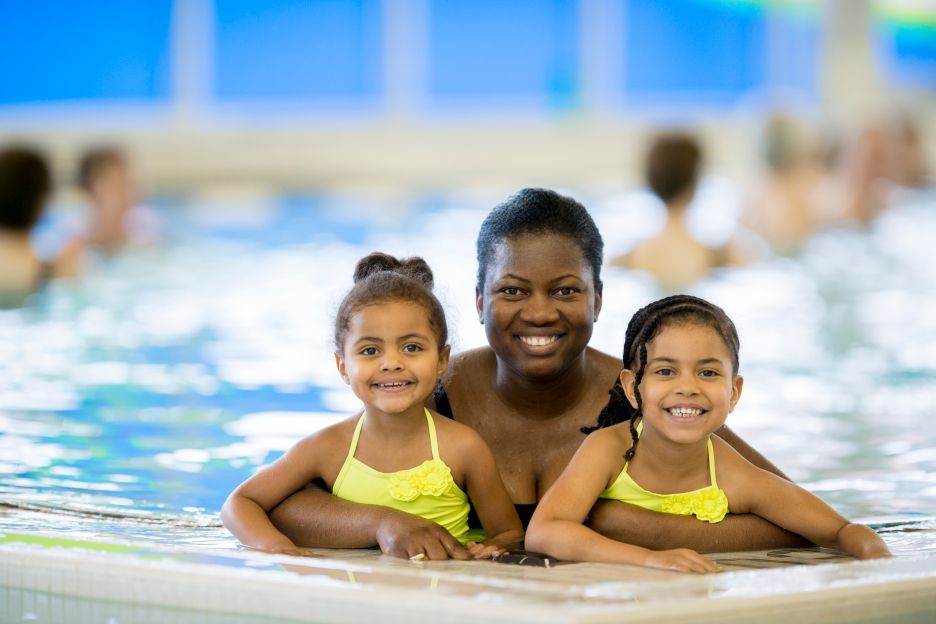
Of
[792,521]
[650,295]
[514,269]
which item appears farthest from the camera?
[650,295]

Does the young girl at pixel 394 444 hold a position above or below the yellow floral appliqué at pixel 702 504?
above

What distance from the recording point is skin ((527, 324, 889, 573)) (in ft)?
9.69

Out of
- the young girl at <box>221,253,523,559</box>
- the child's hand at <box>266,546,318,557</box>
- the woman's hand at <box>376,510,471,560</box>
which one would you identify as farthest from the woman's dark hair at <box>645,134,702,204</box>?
the child's hand at <box>266,546,318,557</box>

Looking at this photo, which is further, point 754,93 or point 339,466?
point 754,93

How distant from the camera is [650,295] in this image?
8500mm

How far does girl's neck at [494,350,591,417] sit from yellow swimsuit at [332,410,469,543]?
342 mm

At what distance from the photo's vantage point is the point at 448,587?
2.49m

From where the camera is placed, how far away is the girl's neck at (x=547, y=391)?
3.54 m

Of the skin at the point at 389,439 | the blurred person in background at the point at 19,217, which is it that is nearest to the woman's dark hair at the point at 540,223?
the skin at the point at 389,439

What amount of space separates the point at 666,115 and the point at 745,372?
40.2 ft

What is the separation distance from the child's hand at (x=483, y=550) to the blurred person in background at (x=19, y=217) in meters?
5.76

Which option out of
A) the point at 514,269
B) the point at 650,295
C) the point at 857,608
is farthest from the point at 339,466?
the point at 650,295

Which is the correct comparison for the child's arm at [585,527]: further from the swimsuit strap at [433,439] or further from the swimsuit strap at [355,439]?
the swimsuit strap at [355,439]

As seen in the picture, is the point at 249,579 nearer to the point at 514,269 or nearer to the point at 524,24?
the point at 514,269
